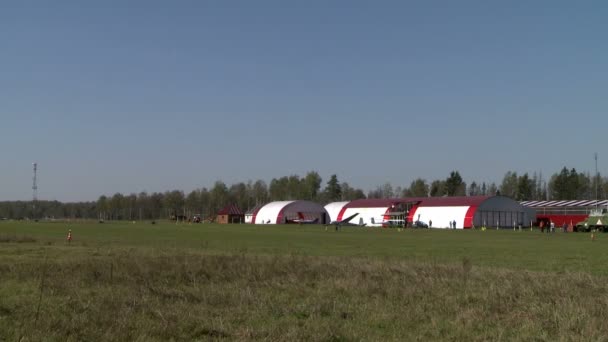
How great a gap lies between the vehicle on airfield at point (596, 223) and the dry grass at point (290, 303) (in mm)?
80254

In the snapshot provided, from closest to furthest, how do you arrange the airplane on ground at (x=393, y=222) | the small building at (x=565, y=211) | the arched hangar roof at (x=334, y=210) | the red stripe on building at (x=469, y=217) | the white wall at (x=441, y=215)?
the red stripe on building at (x=469, y=217) → the white wall at (x=441, y=215) → the small building at (x=565, y=211) → the airplane on ground at (x=393, y=222) → the arched hangar roof at (x=334, y=210)

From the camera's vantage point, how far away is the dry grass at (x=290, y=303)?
11.8 metres

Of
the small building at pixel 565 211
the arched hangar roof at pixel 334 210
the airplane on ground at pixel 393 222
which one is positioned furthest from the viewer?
the arched hangar roof at pixel 334 210

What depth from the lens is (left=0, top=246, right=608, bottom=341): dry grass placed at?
38.7 feet

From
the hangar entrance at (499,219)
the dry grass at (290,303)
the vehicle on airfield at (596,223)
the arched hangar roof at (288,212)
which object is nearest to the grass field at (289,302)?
the dry grass at (290,303)

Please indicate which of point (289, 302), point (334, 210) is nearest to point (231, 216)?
point (334, 210)

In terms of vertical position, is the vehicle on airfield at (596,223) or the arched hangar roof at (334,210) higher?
the arched hangar roof at (334,210)

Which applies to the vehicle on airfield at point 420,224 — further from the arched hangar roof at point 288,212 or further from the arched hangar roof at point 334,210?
the arched hangar roof at point 288,212

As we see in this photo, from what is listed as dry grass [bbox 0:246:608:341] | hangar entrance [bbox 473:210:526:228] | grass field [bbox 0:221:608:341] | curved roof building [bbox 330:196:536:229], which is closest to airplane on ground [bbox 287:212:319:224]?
curved roof building [bbox 330:196:536:229]

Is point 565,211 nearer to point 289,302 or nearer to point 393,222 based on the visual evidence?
point 393,222

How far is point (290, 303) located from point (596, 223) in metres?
88.2

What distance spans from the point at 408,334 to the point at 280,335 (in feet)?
8.23

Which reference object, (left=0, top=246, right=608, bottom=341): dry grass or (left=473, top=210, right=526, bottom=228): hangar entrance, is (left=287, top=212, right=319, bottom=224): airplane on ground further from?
(left=0, top=246, right=608, bottom=341): dry grass

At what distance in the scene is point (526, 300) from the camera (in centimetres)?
1507
